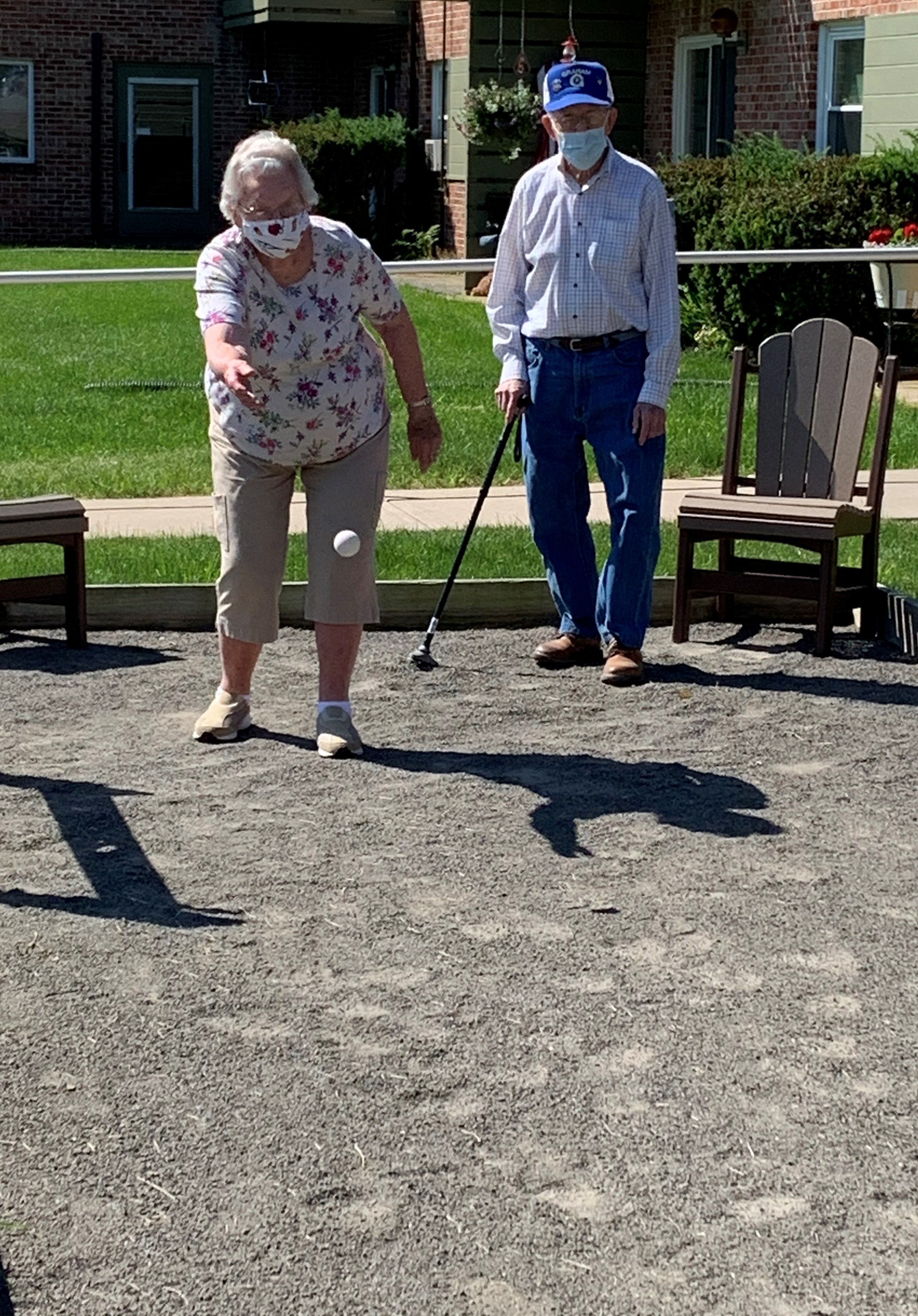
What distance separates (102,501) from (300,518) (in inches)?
47.2

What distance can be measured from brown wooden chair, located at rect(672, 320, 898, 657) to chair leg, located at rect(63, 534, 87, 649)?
2150mm

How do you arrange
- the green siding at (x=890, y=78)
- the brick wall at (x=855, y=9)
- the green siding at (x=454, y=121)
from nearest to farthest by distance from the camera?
the green siding at (x=890, y=78)
the brick wall at (x=855, y=9)
the green siding at (x=454, y=121)

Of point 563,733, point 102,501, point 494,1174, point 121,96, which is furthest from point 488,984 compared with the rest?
point 121,96

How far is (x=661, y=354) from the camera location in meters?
6.47

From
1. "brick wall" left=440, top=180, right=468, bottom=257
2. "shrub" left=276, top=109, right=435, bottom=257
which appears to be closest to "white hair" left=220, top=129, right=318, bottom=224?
"brick wall" left=440, top=180, right=468, bottom=257

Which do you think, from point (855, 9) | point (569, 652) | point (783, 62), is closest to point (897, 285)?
point (569, 652)

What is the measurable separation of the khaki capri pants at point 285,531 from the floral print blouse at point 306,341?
6 centimetres

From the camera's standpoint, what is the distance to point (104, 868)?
496 cm

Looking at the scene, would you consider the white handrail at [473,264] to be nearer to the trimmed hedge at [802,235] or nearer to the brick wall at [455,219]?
the trimmed hedge at [802,235]

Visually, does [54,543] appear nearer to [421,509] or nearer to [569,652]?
[569,652]

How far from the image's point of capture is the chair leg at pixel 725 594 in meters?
7.66

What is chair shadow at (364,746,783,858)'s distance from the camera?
5344 millimetres

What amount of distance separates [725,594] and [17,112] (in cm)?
2410

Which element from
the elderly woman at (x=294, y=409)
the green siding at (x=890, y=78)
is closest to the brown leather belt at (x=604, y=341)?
the elderly woman at (x=294, y=409)
